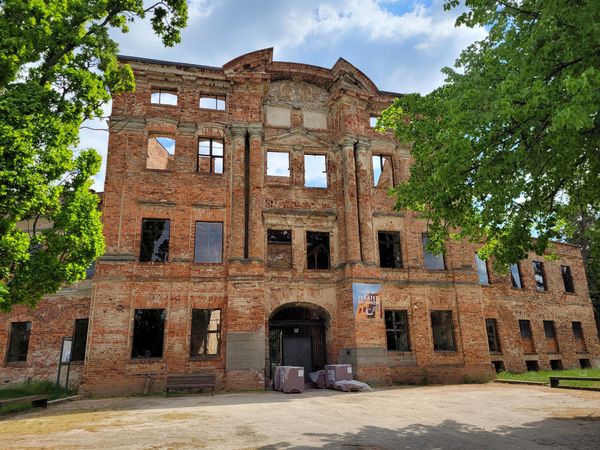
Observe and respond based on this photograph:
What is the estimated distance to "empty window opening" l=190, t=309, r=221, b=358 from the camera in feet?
52.5

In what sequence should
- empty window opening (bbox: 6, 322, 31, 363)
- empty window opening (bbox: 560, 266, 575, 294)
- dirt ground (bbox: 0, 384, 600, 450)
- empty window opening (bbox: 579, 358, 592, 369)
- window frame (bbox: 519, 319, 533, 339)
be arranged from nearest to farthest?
dirt ground (bbox: 0, 384, 600, 450)
empty window opening (bbox: 6, 322, 31, 363)
window frame (bbox: 519, 319, 533, 339)
empty window opening (bbox: 579, 358, 592, 369)
empty window opening (bbox: 560, 266, 575, 294)

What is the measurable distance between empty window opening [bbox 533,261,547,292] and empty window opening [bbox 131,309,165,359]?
2063cm

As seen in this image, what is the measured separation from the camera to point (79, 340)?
17.4 meters

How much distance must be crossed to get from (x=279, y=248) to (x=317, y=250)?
7.28 ft

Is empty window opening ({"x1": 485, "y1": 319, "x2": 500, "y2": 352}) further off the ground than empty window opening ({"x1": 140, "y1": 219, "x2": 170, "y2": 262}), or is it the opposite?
empty window opening ({"x1": 140, "y1": 219, "x2": 170, "y2": 262})

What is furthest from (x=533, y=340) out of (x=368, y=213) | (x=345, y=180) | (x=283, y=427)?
(x=283, y=427)

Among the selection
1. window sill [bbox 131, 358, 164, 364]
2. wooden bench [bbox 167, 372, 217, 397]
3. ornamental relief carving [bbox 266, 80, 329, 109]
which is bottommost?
wooden bench [bbox 167, 372, 217, 397]

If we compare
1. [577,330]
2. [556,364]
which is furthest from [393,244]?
[577,330]

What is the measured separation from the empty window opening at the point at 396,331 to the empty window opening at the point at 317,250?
3.51 m

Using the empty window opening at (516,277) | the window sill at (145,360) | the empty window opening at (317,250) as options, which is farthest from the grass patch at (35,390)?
the empty window opening at (516,277)

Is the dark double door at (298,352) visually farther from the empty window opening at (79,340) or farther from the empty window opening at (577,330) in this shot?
the empty window opening at (577,330)

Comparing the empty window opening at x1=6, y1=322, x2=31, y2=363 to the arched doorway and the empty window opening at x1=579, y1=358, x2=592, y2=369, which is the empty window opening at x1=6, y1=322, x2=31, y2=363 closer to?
the arched doorway

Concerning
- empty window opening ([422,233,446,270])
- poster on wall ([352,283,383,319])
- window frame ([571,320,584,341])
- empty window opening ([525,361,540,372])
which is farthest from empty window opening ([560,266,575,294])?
poster on wall ([352,283,383,319])

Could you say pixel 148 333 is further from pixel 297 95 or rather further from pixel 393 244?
pixel 297 95
